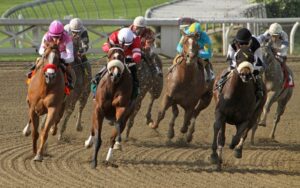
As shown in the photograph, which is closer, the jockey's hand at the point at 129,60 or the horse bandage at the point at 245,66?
the horse bandage at the point at 245,66

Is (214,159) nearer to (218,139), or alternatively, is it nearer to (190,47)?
(218,139)

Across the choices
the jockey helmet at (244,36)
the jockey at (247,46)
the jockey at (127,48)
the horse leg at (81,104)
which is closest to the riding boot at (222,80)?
the jockey at (247,46)

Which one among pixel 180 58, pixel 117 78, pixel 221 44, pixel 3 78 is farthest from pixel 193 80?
pixel 221 44

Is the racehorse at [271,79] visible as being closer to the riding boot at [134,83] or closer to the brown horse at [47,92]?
the riding boot at [134,83]

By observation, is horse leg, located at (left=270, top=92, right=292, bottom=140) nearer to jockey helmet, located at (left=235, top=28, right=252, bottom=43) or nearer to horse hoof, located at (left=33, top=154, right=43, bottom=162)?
jockey helmet, located at (left=235, top=28, right=252, bottom=43)

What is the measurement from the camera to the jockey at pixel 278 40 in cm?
1596

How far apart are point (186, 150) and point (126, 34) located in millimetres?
2566

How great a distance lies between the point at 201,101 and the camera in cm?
1551

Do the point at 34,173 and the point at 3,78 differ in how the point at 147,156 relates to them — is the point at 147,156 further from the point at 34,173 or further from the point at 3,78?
the point at 3,78

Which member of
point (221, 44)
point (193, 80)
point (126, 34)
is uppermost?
point (126, 34)

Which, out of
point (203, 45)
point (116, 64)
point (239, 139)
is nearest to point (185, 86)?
point (203, 45)

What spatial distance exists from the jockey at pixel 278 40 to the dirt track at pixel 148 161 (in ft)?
4.82

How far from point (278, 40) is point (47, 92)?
5803 mm

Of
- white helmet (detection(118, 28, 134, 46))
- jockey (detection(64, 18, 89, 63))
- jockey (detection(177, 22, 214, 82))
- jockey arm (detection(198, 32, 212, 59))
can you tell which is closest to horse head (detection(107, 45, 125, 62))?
white helmet (detection(118, 28, 134, 46))
